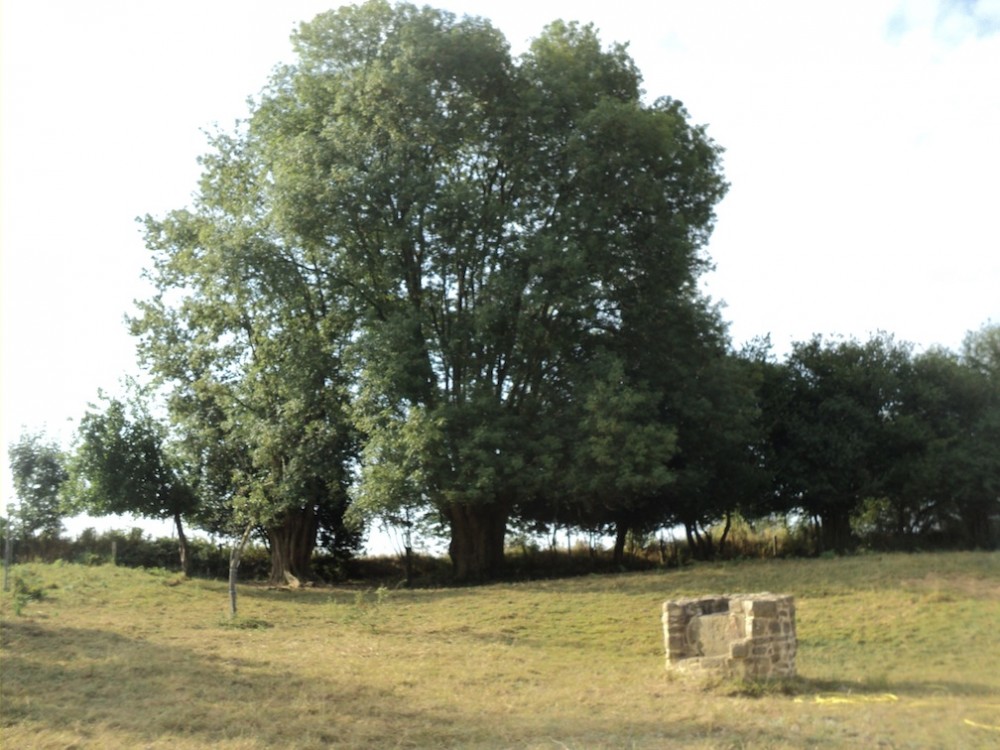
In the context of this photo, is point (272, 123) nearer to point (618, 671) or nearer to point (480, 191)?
point (480, 191)

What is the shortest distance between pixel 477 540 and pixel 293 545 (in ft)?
20.0

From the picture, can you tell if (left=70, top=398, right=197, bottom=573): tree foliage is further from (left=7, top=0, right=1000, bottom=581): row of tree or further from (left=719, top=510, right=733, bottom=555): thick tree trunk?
(left=719, top=510, right=733, bottom=555): thick tree trunk

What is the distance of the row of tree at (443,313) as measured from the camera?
901 inches

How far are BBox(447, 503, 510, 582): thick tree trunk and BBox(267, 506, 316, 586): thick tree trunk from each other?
493 centimetres

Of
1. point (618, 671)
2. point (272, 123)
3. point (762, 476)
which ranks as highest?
point (272, 123)

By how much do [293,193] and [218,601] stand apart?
9.69 m

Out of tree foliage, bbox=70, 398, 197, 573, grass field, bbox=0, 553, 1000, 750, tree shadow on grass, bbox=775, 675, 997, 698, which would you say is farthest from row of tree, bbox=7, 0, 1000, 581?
tree shadow on grass, bbox=775, 675, 997, 698

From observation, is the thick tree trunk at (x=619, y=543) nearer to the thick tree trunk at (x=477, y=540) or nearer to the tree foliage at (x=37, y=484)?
the thick tree trunk at (x=477, y=540)

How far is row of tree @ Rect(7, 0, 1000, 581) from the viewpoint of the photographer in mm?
22875

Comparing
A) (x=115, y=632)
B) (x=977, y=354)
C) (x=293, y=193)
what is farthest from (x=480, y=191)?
(x=977, y=354)

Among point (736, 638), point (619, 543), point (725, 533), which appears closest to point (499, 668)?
point (736, 638)

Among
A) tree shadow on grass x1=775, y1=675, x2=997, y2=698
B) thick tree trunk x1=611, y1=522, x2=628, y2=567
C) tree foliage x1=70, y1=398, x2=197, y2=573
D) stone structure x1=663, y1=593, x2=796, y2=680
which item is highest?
tree foliage x1=70, y1=398, x2=197, y2=573

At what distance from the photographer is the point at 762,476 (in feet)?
93.0

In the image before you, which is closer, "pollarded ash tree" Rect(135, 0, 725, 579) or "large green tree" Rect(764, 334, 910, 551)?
"pollarded ash tree" Rect(135, 0, 725, 579)
